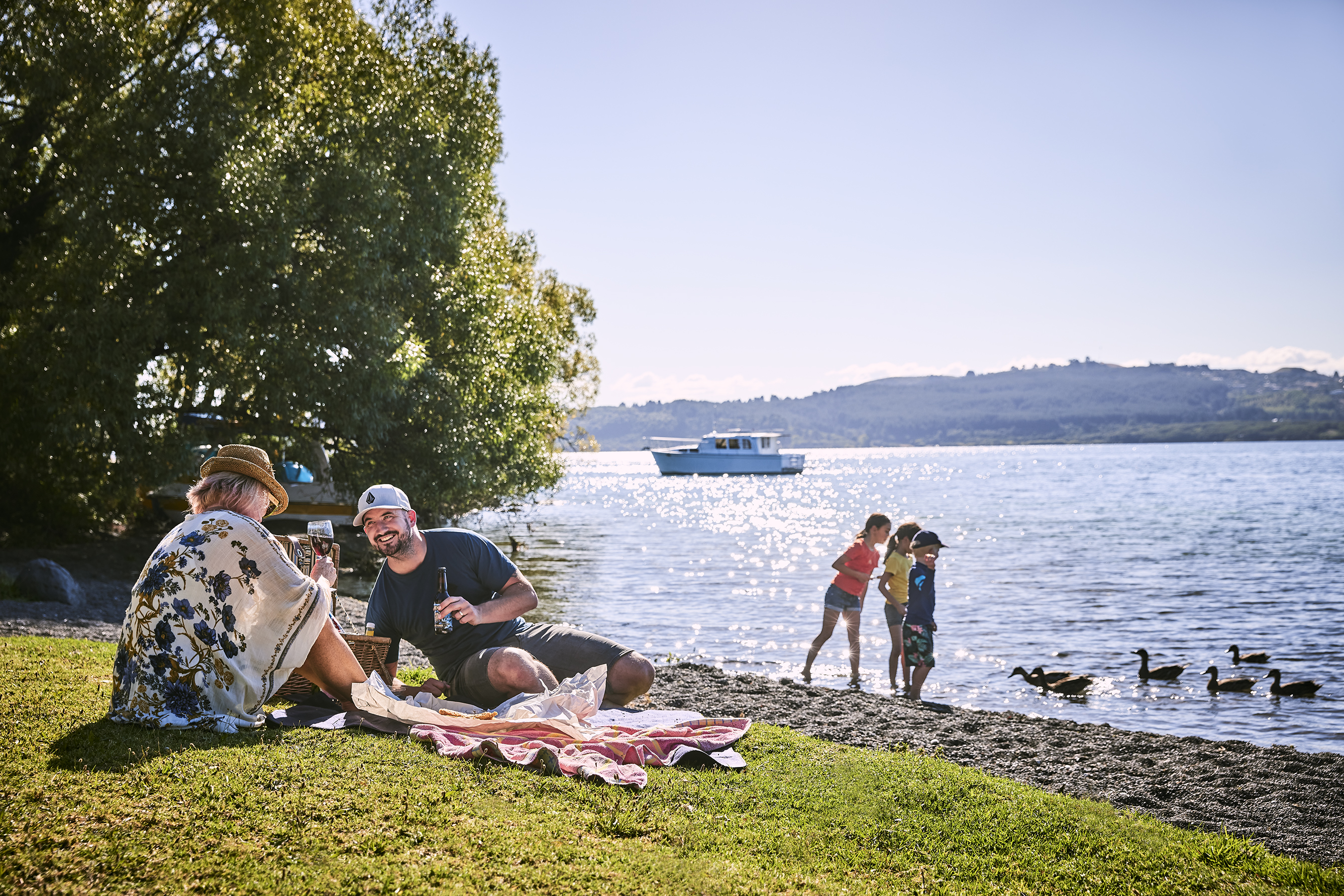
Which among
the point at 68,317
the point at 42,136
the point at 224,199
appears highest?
the point at 42,136

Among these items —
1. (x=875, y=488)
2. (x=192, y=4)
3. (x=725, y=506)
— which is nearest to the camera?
(x=192, y=4)

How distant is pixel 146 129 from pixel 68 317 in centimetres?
367

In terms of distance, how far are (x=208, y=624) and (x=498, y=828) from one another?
2.06 metres

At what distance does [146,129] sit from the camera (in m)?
17.1

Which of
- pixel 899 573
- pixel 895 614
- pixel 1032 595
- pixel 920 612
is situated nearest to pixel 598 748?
pixel 920 612

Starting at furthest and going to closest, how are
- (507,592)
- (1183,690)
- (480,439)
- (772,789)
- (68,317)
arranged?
(480,439) < (68,317) < (1183,690) < (507,592) < (772,789)

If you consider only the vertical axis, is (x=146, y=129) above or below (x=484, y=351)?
above

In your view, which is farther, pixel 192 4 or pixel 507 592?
pixel 192 4

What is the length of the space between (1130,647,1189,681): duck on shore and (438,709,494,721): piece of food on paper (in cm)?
1101

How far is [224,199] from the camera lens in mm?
17391

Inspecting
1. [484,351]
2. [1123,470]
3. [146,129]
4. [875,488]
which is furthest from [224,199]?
[1123,470]

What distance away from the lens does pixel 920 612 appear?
11.1 metres

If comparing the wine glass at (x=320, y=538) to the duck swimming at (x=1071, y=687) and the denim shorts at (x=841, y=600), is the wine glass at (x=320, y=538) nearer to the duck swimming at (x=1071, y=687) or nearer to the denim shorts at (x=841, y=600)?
the denim shorts at (x=841, y=600)

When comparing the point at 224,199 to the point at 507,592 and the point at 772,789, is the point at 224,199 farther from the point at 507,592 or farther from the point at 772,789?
the point at 772,789
